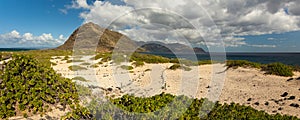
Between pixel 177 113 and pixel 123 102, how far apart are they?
6.24 feet

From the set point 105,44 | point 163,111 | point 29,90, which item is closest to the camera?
point 163,111

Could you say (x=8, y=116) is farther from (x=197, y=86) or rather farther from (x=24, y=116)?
(x=197, y=86)

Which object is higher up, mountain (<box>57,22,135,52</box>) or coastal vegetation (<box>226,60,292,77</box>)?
mountain (<box>57,22,135,52</box>)

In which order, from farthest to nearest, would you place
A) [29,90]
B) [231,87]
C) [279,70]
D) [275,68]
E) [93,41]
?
1. [93,41]
2. [275,68]
3. [279,70]
4. [231,87]
5. [29,90]

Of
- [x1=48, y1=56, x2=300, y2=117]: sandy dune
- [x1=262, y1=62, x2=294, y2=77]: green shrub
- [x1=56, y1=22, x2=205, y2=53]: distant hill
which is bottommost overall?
[x1=48, y1=56, x2=300, y2=117]: sandy dune

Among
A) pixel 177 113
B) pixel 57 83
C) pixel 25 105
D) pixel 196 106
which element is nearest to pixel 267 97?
pixel 196 106

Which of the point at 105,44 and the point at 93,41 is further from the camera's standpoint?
the point at 105,44

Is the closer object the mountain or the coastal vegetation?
the coastal vegetation

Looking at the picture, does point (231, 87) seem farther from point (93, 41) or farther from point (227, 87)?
point (93, 41)

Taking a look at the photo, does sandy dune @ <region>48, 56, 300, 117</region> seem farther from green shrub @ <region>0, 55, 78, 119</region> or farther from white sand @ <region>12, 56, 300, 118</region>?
green shrub @ <region>0, 55, 78, 119</region>

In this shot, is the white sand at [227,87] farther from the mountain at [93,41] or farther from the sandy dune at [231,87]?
the mountain at [93,41]

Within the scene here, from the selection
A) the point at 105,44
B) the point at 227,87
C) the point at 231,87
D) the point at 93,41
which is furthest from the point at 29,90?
the point at 105,44

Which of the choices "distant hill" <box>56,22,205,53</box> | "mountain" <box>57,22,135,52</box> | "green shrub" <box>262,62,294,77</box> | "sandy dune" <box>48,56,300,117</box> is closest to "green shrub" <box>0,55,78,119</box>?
"distant hill" <box>56,22,205,53</box>

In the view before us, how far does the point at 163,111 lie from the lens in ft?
22.5
